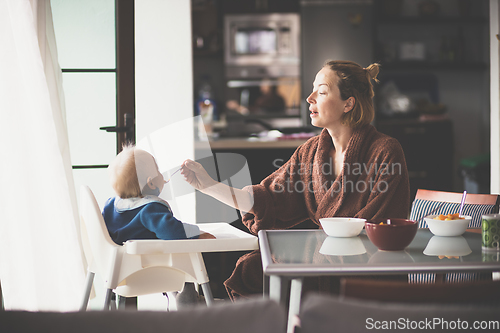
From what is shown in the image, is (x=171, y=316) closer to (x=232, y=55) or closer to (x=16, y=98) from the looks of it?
(x=16, y=98)

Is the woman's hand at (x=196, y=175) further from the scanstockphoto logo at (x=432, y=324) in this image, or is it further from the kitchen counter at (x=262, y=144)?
Result: the kitchen counter at (x=262, y=144)

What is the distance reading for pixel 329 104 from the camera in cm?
166

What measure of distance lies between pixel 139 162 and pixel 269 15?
3.73m

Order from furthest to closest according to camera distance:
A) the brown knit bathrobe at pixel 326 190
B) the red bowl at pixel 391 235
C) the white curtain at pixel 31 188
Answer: the white curtain at pixel 31 188, the brown knit bathrobe at pixel 326 190, the red bowl at pixel 391 235

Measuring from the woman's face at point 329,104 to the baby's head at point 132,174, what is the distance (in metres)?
0.60

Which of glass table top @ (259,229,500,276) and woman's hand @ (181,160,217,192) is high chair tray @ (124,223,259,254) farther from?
woman's hand @ (181,160,217,192)

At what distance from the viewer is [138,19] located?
6.64ft

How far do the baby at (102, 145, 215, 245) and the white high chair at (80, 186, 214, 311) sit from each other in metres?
0.07

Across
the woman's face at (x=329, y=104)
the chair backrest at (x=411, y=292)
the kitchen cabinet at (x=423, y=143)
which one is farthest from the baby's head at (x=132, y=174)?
the kitchen cabinet at (x=423, y=143)

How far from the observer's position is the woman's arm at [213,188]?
155 cm

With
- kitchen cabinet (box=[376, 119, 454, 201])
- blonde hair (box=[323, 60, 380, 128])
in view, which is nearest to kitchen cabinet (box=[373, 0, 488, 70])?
kitchen cabinet (box=[376, 119, 454, 201])

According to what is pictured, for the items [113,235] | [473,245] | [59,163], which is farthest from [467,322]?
[59,163]

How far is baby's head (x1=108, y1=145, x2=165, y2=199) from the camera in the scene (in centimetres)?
151

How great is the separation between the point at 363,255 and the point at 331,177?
625 millimetres
